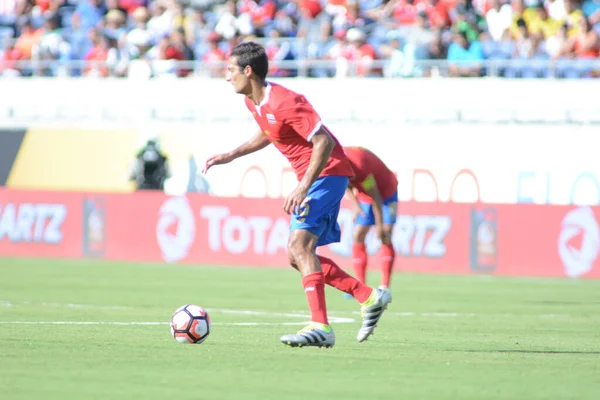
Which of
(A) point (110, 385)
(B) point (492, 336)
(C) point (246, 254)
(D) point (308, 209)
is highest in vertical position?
(D) point (308, 209)

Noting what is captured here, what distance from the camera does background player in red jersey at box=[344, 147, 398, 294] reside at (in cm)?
1579

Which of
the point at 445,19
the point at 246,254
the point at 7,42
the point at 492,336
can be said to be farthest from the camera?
the point at 7,42

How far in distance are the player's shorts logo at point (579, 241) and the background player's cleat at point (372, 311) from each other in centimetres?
1241

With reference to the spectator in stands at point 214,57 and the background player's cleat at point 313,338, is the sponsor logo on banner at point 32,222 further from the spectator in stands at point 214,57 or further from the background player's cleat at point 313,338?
the background player's cleat at point 313,338

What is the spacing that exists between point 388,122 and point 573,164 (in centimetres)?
390

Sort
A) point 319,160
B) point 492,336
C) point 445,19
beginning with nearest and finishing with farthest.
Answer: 1. point 319,160
2. point 492,336
3. point 445,19

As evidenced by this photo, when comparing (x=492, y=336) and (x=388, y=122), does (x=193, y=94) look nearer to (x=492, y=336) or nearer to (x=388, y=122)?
(x=388, y=122)

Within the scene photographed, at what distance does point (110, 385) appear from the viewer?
734 centimetres

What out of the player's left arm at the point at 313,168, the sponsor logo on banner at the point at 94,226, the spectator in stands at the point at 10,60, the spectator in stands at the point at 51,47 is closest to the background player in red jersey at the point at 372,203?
the player's left arm at the point at 313,168

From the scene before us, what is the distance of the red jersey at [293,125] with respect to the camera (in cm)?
960

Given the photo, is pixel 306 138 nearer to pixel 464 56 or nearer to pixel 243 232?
pixel 243 232

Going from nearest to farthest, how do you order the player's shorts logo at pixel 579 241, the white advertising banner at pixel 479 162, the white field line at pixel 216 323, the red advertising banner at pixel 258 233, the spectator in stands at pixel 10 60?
the white field line at pixel 216 323 → the player's shorts logo at pixel 579 241 → the red advertising banner at pixel 258 233 → the white advertising banner at pixel 479 162 → the spectator in stands at pixel 10 60

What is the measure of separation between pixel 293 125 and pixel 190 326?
177 cm

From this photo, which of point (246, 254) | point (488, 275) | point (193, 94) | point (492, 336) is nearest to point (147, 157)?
point (193, 94)
